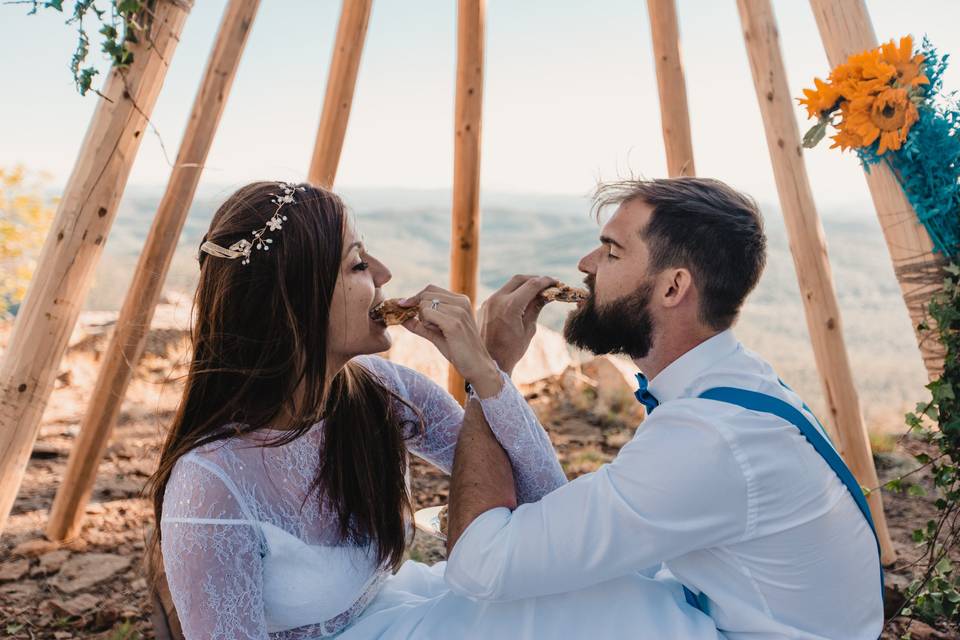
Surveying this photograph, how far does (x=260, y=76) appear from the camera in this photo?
23.3 metres

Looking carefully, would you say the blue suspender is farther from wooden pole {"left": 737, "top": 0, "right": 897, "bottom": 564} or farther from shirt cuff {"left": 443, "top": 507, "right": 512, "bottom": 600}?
wooden pole {"left": 737, "top": 0, "right": 897, "bottom": 564}

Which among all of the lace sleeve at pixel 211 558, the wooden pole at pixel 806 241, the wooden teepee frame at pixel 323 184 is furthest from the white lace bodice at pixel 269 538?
the wooden pole at pixel 806 241

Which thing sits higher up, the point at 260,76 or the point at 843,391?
the point at 260,76

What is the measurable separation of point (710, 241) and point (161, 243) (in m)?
3.03

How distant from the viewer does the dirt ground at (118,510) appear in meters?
3.76

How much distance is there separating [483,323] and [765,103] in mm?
2664

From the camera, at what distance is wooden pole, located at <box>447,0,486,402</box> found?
16.9 feet

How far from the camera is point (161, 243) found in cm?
417

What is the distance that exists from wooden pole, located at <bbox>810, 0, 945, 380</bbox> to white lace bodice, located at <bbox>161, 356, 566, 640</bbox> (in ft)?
6.55

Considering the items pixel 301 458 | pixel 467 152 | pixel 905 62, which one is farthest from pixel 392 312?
pixel 467 152

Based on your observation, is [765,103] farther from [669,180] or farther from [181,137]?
[181,137]

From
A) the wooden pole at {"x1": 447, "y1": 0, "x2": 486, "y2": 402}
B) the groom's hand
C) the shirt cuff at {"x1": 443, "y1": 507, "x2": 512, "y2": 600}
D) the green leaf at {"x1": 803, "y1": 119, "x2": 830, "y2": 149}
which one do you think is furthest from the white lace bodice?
the wooden pole at {"x1": 447, "y1": 0, "x2": 486, "y2": 402}

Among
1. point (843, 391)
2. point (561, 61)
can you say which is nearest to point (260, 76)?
point (561, 61)

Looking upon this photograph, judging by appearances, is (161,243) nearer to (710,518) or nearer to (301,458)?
(301,458)
